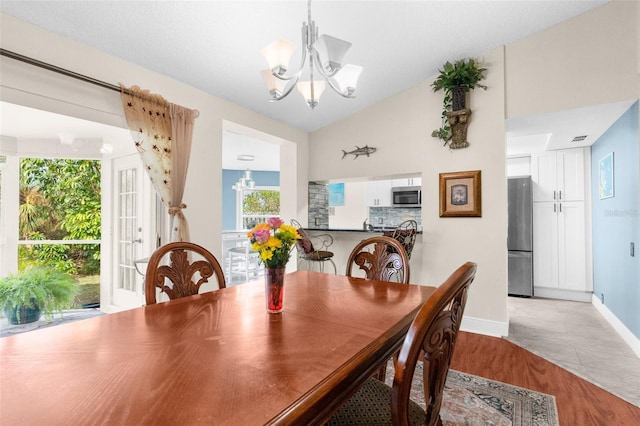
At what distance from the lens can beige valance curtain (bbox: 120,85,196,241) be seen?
8.02 ft

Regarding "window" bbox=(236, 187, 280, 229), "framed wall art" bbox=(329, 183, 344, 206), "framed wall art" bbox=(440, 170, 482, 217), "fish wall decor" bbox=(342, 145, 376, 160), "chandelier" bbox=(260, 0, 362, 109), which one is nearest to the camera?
"chandelier" bbox=(260, 0, 362, 109)

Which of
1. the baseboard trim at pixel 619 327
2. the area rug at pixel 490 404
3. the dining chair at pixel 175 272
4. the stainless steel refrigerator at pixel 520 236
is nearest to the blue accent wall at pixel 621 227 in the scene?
the baseboard trim at pixel 619 327

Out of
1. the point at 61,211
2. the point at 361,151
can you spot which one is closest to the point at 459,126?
the point at 361,151

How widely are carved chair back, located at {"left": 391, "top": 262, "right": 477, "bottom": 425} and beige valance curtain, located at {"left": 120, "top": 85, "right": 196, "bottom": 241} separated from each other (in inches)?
94.6

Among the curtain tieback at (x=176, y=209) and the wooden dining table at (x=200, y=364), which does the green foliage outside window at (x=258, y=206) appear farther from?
the wooden dining table at (x=200, y=364)

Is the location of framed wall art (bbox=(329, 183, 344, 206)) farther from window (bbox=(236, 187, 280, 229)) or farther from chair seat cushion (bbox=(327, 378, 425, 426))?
chair seat cushion (bbox=(327, 378, 425, 426))

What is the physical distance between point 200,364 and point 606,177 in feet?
14.5

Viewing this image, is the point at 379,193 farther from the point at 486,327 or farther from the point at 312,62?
the point at 312,62

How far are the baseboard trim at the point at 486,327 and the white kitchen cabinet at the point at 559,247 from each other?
197 cm

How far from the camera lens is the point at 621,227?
9.87ft

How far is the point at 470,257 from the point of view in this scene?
10.7 feet

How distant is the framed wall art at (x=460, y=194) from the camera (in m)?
3.20

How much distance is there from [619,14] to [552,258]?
304cm

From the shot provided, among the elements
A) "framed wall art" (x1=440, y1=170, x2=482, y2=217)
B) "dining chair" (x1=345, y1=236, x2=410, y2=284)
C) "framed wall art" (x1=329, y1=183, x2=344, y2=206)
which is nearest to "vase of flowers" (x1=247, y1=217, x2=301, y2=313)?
"dining chair" (x1=345, y1=236, x2=410, y2=284)
